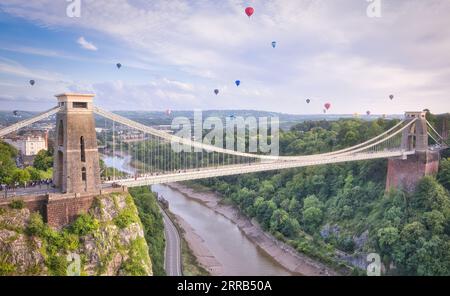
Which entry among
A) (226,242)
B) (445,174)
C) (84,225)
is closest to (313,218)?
(226,242)

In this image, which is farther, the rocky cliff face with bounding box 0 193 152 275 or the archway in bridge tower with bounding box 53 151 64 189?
the archway in bridge tower with bounding box 53 151 64 189

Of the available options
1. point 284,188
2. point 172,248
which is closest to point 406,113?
point 284,188

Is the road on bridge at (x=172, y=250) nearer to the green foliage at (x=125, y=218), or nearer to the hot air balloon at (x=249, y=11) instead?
the green foliage at (x=125, y=218)

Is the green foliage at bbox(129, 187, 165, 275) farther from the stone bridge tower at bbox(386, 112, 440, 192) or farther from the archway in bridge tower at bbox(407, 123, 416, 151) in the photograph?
the archway in bridge tower at bbox(407, 123, 416, 151)

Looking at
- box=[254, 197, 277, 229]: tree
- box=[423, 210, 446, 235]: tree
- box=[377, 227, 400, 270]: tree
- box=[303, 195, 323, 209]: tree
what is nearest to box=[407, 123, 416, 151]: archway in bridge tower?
box=[303, 195, 323, 209]: tree

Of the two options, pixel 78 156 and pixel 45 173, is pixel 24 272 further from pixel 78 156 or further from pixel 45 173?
pixel 45 173

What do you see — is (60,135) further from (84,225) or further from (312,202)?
(312,202)
